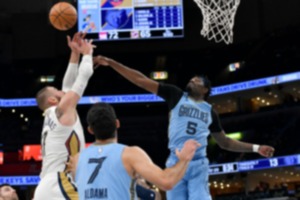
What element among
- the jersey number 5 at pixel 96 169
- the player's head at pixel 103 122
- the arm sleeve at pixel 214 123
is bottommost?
the arm sleeve at pixel 214 123

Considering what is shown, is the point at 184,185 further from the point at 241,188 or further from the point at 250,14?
the point at 241,188

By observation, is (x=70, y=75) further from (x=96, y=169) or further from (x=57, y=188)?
(x=96, y=169)

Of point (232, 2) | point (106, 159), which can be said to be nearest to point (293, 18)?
point (232, 2)

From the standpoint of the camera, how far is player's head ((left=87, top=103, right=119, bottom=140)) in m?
3.71

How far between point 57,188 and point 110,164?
1400 millimetres

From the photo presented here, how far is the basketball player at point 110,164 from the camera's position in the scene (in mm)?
3553

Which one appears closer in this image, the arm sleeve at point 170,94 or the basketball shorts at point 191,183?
the basketball shorts at point 191,183

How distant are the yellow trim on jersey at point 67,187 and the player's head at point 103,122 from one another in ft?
4.26

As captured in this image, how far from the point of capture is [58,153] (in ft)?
16.6

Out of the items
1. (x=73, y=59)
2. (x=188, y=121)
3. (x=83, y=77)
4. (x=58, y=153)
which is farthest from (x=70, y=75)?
(x=188, y=121)

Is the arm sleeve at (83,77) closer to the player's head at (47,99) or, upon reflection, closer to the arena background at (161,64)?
the player's head at (47,99)

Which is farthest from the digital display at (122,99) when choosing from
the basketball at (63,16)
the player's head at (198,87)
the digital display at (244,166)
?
the player's head at (198,87)

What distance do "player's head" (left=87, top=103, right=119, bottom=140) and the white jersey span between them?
131 centimetres

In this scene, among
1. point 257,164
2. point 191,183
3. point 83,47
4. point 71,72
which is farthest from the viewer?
point 257,164
